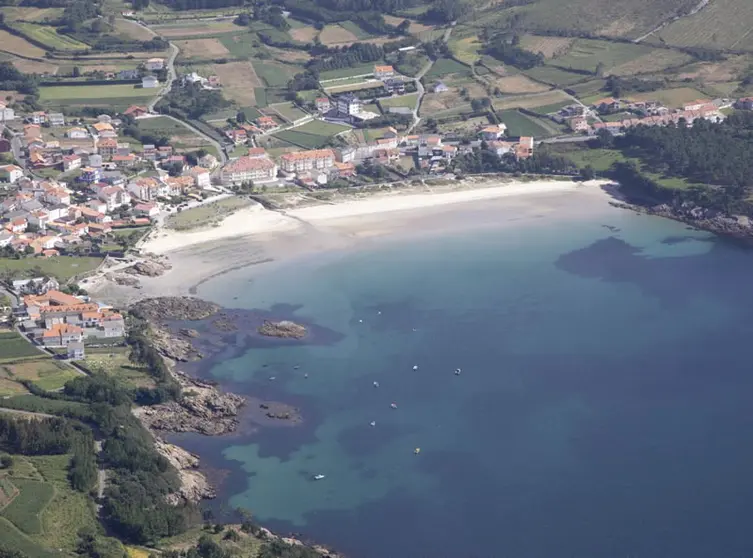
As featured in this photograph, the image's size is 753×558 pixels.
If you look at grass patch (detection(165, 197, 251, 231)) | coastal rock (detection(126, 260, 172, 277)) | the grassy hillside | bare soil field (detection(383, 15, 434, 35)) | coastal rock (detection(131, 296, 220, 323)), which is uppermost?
the grassy hillside

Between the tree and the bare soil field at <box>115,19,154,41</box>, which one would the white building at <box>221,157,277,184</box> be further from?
the bare soil field at <box>115,19,154,41</box>

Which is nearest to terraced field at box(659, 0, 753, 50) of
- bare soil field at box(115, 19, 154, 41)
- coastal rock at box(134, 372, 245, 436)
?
bare soil field at box(115, 19, 154, 41)

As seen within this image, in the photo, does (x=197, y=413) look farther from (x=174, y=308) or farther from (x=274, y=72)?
(x=274, y=72)

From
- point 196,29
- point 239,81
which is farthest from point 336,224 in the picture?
point 196,29

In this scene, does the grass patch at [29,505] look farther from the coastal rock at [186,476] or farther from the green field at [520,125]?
the green field at [520,125]

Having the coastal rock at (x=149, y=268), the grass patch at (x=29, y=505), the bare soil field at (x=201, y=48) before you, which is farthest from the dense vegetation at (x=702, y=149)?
the grass patch at (x=29, y=505)

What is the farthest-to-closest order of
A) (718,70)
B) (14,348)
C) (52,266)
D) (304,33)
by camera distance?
(304,33)
(718,70)
(52,266)
(14,348)
